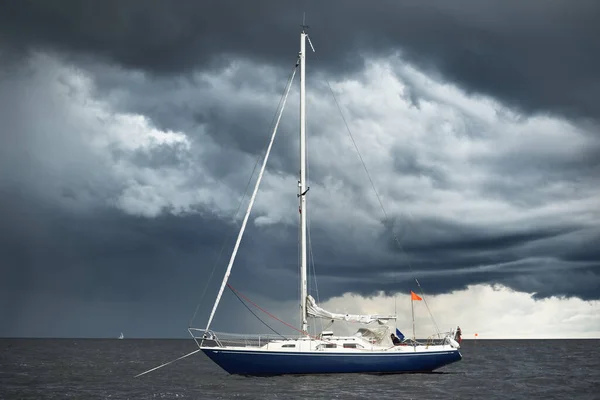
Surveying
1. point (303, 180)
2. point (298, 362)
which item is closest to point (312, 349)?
point (298, 362)

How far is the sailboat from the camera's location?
46.8 m

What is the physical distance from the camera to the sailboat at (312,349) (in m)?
46.8

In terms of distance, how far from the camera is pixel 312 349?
46.8m

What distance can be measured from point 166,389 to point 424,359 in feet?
68.2

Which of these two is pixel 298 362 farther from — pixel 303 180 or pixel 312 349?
pixel 303 180

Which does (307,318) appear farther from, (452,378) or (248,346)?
(452,378)

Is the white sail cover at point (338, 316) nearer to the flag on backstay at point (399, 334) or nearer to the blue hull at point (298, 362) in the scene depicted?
the flag on backstay at point (399, 334)

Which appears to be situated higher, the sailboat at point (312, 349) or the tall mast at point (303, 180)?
the tall mast at point (303, 180)

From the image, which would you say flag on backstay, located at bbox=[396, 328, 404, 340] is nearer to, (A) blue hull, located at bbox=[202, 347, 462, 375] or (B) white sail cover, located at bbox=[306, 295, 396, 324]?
(B) white sail cover, located at bbox=[306, 295, 396, 324]

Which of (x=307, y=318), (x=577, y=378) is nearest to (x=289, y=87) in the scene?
(x=307, y=318)

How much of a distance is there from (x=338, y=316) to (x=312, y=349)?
4.92m

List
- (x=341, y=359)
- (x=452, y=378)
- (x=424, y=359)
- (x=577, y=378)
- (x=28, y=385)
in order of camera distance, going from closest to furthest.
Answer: (x=341, y=359) < (x=424, y=359) < (x=28, y=385) < (x=452, y=378) < (x=577, y=378)

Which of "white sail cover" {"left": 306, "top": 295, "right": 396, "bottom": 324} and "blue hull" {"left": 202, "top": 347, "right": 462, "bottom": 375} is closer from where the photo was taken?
"blue hull" {"left": 202, "top": 347, "right": 462, "bottom": 375}

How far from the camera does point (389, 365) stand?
49125 millimetres
